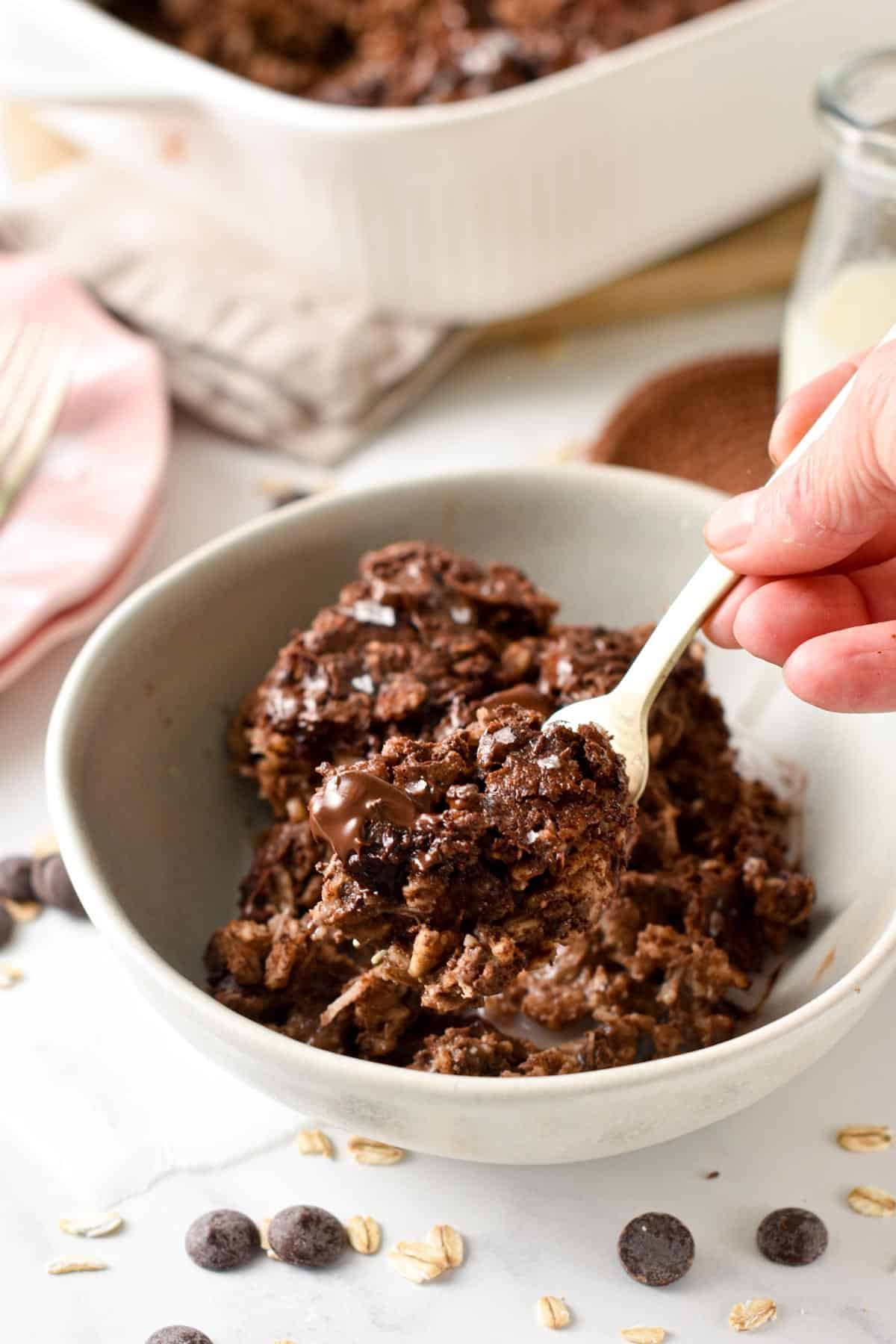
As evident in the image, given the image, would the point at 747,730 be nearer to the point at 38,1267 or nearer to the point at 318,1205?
the point at 318,1205

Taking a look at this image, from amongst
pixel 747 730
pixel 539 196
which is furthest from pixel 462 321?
A: pixel 747 730

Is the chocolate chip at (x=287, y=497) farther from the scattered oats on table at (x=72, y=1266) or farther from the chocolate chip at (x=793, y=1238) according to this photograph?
the chocolate chip at (x=793, y=1238)

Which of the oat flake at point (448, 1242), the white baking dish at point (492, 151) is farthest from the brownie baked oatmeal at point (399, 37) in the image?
the oat flake at point (448, 1242)

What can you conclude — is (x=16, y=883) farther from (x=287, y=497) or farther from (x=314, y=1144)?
(x=287, y=497)

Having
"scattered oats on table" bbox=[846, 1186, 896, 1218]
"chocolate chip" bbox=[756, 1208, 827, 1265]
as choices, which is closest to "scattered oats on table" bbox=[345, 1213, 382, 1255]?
"chocolate chip" bbox=[756, 1208, 827, 1265]

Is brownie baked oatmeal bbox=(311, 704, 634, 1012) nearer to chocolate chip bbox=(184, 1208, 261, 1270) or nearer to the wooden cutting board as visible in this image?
chocolate chip bbox=(184, 1208, 261, 1270)

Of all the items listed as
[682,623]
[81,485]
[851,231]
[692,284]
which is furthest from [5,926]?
[692,284]
